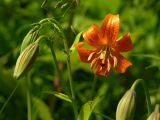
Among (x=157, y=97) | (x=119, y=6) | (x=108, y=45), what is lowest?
(x=157, y=97)

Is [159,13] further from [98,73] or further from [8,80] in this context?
[98,73]

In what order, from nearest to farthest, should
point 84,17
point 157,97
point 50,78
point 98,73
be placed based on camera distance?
point 98,73 < point 157,97 < point 50,78 < point 84,17

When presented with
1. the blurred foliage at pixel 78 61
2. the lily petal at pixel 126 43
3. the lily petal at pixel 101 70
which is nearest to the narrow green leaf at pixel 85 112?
the lily petal at pixel 101 70

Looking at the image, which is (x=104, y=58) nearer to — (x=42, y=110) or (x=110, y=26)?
(x=110, y=26)

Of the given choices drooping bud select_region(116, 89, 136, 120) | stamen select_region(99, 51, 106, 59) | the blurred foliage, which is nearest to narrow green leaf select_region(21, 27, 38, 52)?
stamen select_region(99, 51, 106, 59)

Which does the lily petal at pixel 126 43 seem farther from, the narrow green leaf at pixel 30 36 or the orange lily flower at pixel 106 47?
the narrow green leaf at pixel 30 36

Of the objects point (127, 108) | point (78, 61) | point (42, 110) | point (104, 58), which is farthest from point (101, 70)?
point (78, 61)

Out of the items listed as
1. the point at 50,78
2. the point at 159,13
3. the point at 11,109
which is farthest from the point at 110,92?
the point at 159,13
